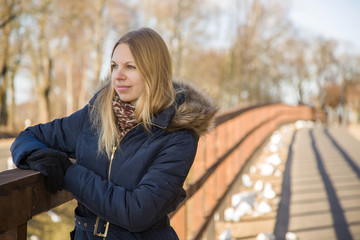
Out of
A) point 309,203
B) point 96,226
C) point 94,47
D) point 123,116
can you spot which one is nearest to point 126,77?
point 123,116

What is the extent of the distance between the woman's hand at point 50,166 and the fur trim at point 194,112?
509 millimetres

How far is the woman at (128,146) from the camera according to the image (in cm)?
163

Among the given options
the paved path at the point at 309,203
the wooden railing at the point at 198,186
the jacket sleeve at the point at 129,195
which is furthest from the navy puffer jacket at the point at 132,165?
the paved path at the point at 309,203

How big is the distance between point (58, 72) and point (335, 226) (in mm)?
38665

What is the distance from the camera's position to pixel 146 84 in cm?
193

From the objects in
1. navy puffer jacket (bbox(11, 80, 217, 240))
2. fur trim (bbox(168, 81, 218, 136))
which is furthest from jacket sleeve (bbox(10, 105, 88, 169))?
fur trim (bbox(168, 81, 218, 136))

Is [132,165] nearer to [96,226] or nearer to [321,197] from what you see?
[96,226]

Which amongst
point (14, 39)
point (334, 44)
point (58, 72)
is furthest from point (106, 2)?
point (334, 44)

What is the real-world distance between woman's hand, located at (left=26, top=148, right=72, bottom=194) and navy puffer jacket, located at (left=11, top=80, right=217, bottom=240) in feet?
0.16

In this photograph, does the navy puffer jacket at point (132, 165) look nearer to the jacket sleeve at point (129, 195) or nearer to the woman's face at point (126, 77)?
the jacket sleeve at point (129, 195)

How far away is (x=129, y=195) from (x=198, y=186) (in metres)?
2.07

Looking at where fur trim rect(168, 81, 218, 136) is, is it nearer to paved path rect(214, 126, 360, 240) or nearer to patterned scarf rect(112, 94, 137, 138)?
patterned scarf rect(112, 94, 137, 138)

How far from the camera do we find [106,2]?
66.8 ft

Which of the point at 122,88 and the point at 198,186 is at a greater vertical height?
the point at 122,88
